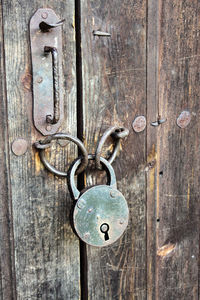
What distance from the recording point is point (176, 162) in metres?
0.94

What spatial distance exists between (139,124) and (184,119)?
139 millimetres

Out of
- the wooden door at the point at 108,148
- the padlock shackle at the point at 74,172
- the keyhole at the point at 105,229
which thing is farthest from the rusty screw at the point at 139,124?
the keyhole at the point at 105,229

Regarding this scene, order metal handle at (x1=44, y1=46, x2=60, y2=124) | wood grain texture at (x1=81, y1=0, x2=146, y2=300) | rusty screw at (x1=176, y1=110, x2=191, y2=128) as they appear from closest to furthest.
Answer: metal handle at (x1=44, y1=46, x2=60, y2=124) → wood grain texture at (x1=81, y1=0, x2=146, y2=300) → rusty screw at (x1=176, y1=110, x2=191, y2=128)

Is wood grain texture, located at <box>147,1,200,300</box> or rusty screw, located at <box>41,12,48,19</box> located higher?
rusty screw, located at <box>41,12,48,19</box>

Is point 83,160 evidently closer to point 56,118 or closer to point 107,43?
point 56,118

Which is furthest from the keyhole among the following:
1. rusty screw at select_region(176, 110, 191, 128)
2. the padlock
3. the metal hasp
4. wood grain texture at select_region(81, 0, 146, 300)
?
rusty screw at select_region(176, 110, 191, 128)

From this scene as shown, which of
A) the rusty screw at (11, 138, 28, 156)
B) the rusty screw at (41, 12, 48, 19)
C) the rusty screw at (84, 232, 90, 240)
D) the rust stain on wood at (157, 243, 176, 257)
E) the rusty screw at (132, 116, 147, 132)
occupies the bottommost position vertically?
the rust stain on wood at (157, 243, 176, 257)

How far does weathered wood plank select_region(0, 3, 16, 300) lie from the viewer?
70 cm

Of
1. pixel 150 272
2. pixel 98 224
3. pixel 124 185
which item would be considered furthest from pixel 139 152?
pixel 150 272

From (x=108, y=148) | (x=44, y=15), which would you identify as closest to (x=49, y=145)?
(x=108, y=148)

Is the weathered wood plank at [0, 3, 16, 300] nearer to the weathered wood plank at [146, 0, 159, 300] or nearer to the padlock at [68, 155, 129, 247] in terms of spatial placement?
the padlock at [68, 155, 129, 247]

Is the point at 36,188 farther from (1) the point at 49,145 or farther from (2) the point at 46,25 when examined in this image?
(2) the point at 46,25

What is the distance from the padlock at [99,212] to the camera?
73 centimetres

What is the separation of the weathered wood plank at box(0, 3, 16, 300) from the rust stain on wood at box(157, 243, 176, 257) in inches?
15.1
